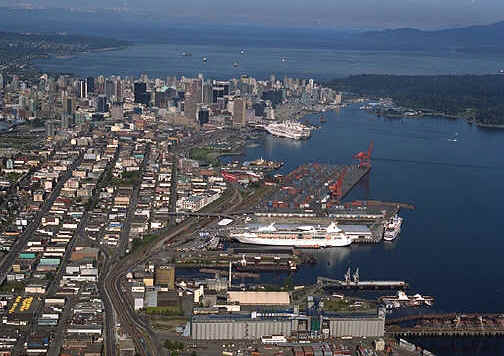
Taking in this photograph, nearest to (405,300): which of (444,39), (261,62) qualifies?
(261,62)

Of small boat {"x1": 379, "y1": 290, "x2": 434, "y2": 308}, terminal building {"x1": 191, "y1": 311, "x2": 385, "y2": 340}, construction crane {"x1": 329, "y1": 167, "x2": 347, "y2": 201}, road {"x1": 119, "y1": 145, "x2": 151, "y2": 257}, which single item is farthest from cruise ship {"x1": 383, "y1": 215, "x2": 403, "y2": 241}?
road {"x1": 119, "y1": 145, "x2": 151, "y2": 257}

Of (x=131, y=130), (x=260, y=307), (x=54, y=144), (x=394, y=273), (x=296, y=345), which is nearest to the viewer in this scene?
(x=296, y=345)

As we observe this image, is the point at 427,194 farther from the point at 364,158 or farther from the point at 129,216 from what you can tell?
the point at 129,216

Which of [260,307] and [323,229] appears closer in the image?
[260,307]

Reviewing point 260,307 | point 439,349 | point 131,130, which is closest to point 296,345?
point 260,307

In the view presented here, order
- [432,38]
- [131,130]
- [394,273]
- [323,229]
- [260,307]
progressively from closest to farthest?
[260,307] < [394,273] < [323,229] < [131,130] < [432,38]

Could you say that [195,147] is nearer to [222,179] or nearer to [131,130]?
[131,130]
